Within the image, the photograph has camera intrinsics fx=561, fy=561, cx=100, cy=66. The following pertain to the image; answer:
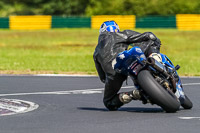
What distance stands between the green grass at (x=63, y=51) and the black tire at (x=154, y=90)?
1141 mm

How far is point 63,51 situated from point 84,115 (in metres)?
19.0

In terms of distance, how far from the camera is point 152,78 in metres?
8.23

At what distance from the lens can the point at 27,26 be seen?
44531 millimetres

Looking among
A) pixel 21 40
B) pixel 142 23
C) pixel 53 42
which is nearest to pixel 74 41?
pixel 53 42

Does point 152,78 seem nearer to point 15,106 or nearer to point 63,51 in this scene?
point 15,106

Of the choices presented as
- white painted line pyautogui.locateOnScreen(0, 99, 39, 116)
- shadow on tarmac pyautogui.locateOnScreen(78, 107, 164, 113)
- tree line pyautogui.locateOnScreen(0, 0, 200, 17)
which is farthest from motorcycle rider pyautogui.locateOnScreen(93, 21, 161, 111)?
tree line pyautogui.locateOnScreen(0, 0, 200, 17)

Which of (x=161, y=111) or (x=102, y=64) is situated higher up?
(x=102, y=64)

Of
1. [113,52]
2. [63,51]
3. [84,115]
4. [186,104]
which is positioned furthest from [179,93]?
[63,51]

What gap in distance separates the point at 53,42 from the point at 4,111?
984 inches

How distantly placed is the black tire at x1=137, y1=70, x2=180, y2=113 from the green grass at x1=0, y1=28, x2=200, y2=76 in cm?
114

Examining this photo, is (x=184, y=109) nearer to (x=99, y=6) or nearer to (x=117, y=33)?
(x=117, y=33)

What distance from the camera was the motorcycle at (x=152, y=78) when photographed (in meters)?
8.20

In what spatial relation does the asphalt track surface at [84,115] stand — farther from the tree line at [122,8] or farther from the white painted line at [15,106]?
the tree line at [122,8]

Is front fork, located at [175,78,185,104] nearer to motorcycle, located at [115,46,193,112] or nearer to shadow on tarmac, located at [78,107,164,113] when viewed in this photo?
motorcycle, located at [115,46,193,112]
